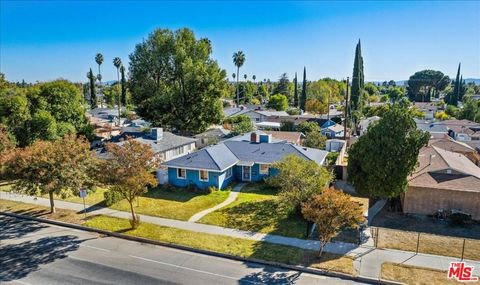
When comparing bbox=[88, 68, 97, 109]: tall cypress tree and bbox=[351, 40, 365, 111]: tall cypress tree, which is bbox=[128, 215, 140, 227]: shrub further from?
bbox=[88, 68, 97, 109]: tall cypress tree

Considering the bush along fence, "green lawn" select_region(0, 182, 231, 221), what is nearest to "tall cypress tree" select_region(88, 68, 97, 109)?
"green lawn" select_region(0, 182, 231, 221)

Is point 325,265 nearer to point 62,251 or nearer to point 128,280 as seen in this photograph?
point 128,280

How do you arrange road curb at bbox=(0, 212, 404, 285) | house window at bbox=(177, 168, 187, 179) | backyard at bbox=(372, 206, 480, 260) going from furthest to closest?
house window at bbox=(177, 168, 187, 179), backyard at bbox=(372, 206, 480, 260), road curb at bbox=(0, 212, 404, 285)

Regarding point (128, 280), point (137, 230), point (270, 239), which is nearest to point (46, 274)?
point (128, 280)

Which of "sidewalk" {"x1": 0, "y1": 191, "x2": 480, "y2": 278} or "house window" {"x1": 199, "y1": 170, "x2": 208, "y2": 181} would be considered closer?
"sidewalk" {"x1": 0, "y1": 191, "x2": 480, "y2": 278}

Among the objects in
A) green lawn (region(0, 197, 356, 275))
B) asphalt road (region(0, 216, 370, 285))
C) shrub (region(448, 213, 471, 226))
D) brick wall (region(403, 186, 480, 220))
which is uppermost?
brick wall (region(403, 186, 480, 220))

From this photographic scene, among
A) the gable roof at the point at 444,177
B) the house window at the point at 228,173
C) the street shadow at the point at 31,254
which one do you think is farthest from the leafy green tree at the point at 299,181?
the street shadow at the point at 31,254

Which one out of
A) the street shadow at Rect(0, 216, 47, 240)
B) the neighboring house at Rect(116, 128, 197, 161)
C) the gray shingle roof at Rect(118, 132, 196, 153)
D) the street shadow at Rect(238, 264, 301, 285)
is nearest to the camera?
the street shadow at Rect(238, 264, 301, 285)

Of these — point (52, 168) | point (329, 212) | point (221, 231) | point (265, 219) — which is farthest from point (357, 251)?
point (52, 168)
